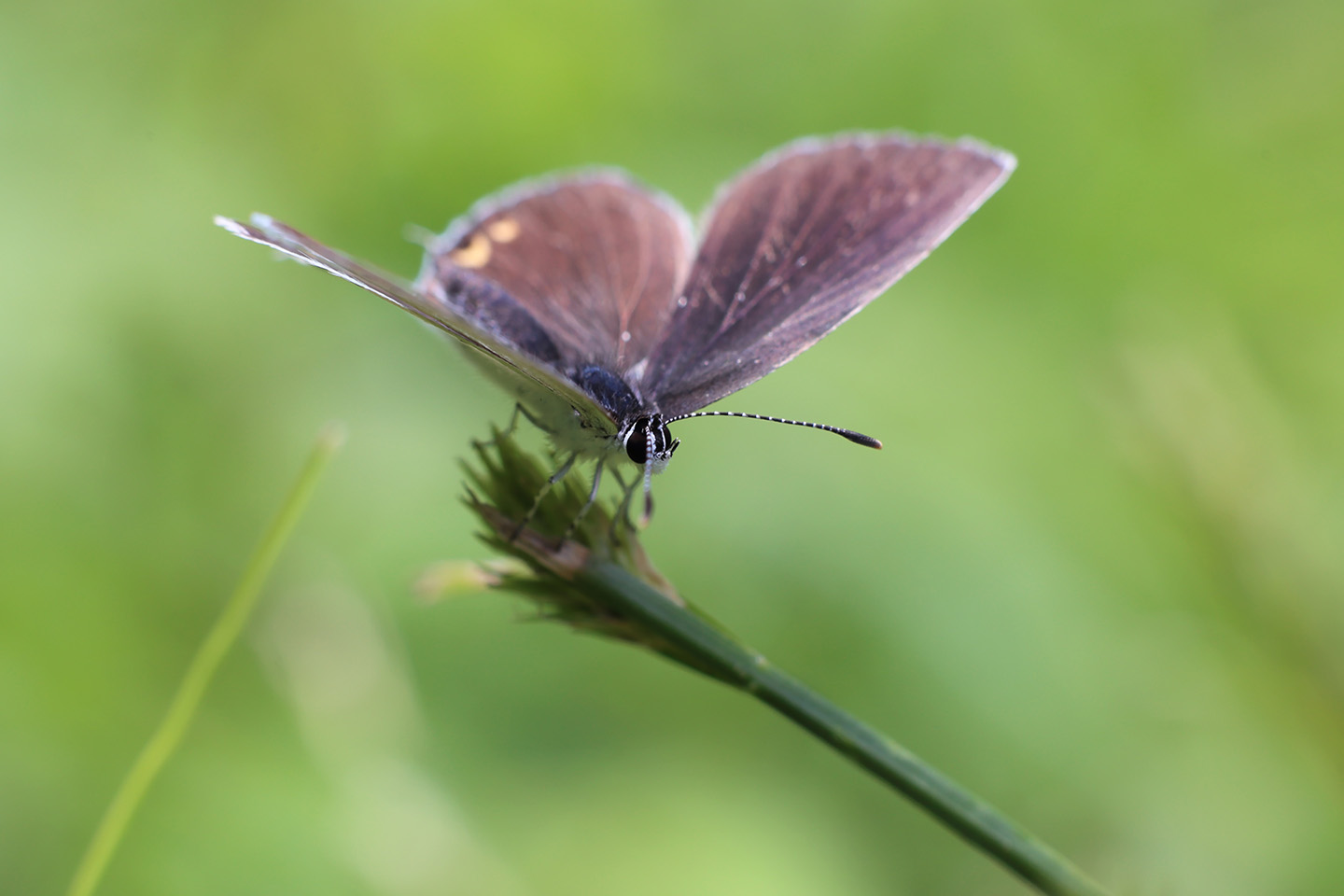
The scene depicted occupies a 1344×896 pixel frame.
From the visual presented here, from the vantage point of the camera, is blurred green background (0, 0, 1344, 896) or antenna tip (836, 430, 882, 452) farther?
blurred green background (0, 0, 1344, 896)

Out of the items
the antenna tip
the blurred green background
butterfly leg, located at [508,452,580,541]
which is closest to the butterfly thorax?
butterfly leg, located at [508,452,580,541]

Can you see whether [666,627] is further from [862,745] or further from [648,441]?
[648,441]

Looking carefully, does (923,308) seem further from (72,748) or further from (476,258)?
(72,748)

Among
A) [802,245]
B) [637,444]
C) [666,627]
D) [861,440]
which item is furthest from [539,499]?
[802,245]

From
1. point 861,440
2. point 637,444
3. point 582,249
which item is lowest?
point 637,444

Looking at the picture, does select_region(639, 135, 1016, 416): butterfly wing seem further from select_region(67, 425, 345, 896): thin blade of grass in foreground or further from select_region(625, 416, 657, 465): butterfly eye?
select_region(67, 425, 345, 896): thin blade of grass in foreground
